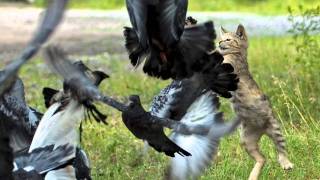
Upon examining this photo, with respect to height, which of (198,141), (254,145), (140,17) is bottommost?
(254,145)

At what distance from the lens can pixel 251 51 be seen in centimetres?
1012

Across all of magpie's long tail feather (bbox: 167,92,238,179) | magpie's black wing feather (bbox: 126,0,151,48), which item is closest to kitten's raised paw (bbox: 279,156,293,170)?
magpie's long tail feather (bbox: 167,92,238,179)

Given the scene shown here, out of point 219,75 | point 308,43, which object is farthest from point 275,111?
point 219,75

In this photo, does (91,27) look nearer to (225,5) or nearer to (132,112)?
(225,5)

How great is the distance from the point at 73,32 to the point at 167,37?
10197 millimetres

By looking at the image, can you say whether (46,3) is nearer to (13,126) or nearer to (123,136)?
(13,126)

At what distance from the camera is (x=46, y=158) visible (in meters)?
4.41

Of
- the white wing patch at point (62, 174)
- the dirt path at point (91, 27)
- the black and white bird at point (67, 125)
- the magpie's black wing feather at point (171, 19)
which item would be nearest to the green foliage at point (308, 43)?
the magpie's black wing feather at point (171, 19)

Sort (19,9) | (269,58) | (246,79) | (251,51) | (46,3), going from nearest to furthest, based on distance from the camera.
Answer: (46,3)
(246,79)
(269,58)
(251,51)
(19,9)

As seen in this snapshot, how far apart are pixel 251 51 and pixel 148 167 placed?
4687 mm

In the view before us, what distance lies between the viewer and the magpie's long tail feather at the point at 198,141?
14.8 feet

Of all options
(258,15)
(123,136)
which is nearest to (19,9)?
(258,15)

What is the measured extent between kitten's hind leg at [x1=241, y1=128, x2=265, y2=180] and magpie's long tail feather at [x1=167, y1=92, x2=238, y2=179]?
0.23m

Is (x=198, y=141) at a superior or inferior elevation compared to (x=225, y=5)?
superior
